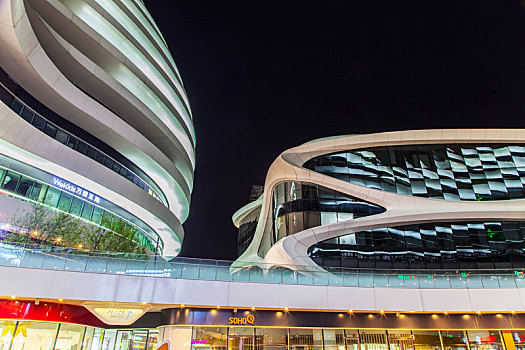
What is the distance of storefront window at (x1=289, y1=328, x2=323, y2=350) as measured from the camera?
18.3 metres

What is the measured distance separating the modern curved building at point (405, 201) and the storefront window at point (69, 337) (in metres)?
17.7

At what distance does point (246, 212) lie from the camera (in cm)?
6359

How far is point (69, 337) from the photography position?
17.3 m

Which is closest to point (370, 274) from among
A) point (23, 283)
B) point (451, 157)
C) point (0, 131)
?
point (23, 283)

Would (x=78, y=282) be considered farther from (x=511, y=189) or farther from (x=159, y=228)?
(x=511, y=189)

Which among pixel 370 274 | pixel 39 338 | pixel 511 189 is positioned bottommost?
pixel 39 338

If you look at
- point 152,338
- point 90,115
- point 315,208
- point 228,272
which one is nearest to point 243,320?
point 228,272

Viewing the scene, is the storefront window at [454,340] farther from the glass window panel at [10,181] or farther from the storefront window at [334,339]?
the glass window panel at [10,181]

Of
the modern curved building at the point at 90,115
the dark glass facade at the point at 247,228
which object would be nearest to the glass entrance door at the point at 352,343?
the modern curved building at the point at 90,115

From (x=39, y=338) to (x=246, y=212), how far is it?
158 feet

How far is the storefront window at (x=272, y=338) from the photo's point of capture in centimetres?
1820

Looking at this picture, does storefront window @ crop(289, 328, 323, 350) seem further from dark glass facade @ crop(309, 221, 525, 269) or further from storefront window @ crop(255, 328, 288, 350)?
dark glass facade @ crop(309, 221, 525, 269)

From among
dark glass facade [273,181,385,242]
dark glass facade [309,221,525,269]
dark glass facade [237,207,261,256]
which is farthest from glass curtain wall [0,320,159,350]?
dark glass facade [237,207,261,256]

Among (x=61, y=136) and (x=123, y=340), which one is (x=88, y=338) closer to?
(x=123, y=340)
